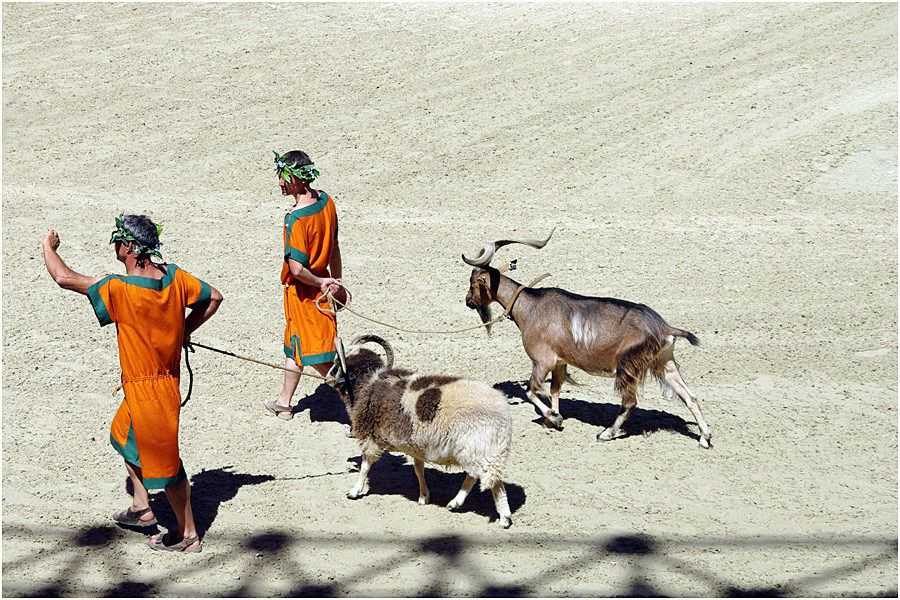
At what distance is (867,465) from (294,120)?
10.7 metres

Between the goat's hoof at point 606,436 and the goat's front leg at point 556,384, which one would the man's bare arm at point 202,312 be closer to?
the goat's front leg at point 556,384

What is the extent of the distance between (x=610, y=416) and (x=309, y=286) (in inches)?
120

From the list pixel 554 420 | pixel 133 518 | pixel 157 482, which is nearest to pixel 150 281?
pixel 157 482

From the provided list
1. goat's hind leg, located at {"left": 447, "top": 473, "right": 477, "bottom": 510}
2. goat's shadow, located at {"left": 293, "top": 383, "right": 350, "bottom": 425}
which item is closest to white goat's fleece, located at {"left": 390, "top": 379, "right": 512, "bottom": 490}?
goat's hind leg, located at {"left": 447, "top": 473, "right": 477, "bottom": 510}

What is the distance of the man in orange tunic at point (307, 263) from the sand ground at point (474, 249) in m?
0.80

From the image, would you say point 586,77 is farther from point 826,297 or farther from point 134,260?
point 134,260

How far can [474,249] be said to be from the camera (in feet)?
41.2

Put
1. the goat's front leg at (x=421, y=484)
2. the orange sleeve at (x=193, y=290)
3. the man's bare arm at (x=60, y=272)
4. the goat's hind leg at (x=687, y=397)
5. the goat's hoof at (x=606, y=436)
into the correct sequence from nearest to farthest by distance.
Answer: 1. the man's bare arm at (x=60, y=272)
2. the orange sleeve at (x=193, y=290)
3. the goat's front leg at (x=421, y=484)
4. the goat's hind leg at (x=687, y=397)
5. the goat's hoof at (x=606, y=436)

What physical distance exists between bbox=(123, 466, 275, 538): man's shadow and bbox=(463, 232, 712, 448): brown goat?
258 cm

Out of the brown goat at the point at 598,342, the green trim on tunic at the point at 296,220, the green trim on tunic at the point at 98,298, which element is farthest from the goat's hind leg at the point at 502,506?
the green trim on tunic at the point at 98,298

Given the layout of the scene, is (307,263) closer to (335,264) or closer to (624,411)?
(335,264)

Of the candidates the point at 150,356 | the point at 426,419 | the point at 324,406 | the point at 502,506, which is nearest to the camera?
the point at 150,356

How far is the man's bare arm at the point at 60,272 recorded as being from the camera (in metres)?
5.84

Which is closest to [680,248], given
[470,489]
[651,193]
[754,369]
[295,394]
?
[651,193]
